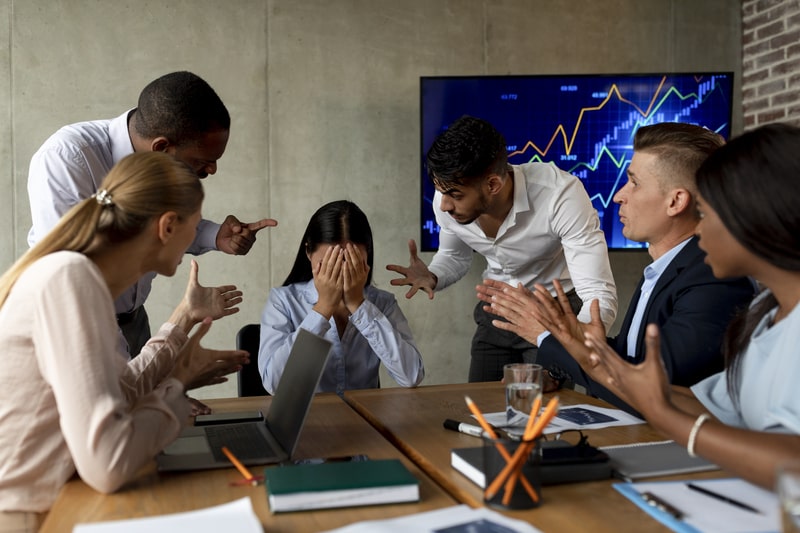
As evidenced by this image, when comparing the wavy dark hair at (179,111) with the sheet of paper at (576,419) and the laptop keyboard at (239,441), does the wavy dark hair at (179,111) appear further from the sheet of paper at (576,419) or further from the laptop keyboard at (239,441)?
the sheet of paper at (576,419)

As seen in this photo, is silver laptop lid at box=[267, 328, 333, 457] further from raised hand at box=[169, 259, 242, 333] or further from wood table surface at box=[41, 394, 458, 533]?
raised hand at box=[169, 259, 242, 333]

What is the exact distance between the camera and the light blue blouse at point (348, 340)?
239 centimetres

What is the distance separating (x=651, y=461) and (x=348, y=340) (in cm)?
134

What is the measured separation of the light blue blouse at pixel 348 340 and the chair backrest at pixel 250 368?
0.20 m

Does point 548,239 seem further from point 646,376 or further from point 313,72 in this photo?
point 646,376

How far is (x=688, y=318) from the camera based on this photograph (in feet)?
6.23

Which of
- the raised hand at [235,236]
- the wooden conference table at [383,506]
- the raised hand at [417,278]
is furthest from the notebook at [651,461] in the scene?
the raised hand at [235,236]

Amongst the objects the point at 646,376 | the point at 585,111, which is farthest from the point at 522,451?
the point at 585,111

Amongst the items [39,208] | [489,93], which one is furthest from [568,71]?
[39,208]

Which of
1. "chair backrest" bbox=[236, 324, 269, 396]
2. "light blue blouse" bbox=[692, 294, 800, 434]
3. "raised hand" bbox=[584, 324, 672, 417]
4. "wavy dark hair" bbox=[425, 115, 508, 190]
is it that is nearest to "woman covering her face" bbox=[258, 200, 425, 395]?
"chair backrest" bbox=[236, 324, 269, 396]

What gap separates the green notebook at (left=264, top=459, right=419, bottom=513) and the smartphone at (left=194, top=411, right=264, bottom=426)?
0.61m

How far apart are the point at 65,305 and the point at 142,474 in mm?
355

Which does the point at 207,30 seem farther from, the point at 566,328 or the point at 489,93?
the point at 566,328

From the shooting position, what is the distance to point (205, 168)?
2.40 metres
